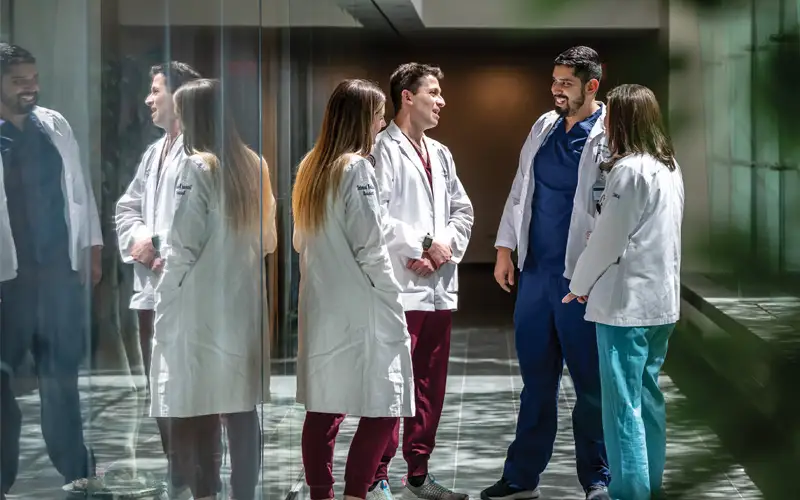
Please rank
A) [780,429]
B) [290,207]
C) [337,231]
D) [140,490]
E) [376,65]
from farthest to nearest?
[376,65], [290,207], [337,231], [140,490], [780,429]

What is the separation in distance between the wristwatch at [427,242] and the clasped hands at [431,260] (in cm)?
1

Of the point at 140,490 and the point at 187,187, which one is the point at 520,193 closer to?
the point at 187,187

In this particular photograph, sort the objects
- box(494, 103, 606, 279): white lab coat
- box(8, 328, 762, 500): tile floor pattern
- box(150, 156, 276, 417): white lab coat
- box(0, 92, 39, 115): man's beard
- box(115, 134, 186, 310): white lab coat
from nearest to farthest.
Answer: box(8, 328, 762, 500): tile floor pattern
box(0, 92, 39, 115): man's beard
box(115, 134, 186, 310): white lab coat
box(150, 156, 276, 417): white lab coat
box(494, 103, 606, 279): white lab coat

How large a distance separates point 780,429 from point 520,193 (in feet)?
16.2

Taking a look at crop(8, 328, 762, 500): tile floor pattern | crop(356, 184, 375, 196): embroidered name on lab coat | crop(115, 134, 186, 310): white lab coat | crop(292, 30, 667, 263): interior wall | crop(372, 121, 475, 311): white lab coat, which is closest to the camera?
crop(8, 328, 762, 500): tile floor pattern

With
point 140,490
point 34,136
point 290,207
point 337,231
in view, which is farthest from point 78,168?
point 290,207

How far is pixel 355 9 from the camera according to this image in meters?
9.98

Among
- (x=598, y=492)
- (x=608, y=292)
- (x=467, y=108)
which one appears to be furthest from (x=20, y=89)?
(x=467, y=108)

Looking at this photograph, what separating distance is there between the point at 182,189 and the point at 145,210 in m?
0.23

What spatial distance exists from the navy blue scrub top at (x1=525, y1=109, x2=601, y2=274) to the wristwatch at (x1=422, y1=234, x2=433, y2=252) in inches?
16.7

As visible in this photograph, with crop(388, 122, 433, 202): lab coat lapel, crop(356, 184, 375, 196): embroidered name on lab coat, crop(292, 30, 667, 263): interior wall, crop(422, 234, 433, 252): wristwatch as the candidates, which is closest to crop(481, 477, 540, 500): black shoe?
crop(422, 234, 433, 252): wristwatch

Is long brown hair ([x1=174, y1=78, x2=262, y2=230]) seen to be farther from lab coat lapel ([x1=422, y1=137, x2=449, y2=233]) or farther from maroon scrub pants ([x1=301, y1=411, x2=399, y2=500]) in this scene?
lab coat lapel ([x1=422, y1=137, x2=449, y2=233])

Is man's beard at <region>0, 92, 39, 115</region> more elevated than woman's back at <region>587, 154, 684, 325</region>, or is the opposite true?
man's beard at <region>0, 92, 39, 115</region>

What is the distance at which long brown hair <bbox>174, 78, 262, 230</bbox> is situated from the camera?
3.68m
